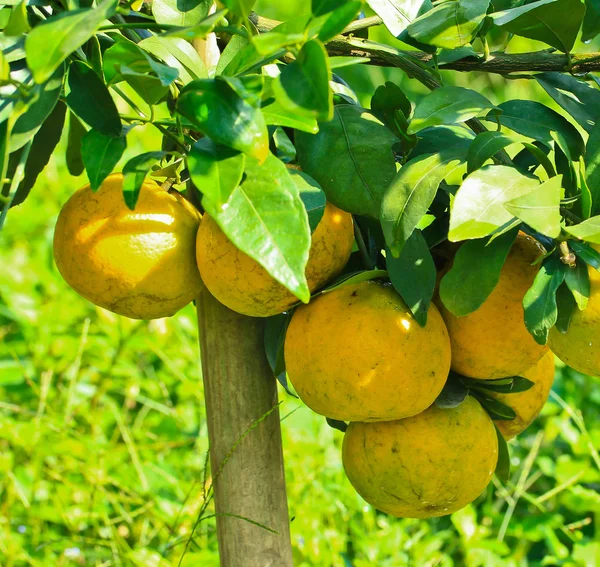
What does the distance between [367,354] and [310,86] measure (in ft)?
0.75

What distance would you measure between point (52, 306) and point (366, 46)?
4.32 ft

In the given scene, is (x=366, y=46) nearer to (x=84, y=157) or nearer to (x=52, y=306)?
(x=84, y=157)

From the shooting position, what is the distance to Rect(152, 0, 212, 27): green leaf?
0.57 meters

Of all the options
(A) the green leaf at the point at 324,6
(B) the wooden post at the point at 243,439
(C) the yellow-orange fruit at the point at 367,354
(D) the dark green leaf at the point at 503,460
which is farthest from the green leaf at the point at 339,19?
(D) the dark green leaf at the point at 503,460

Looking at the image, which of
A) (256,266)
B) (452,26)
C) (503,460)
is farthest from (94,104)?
(503,460)

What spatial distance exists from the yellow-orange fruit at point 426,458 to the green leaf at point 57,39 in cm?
39

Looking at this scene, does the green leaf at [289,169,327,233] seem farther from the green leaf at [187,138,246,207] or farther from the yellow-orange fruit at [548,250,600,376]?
the yellow-orange fruit at [548,250,600,376]

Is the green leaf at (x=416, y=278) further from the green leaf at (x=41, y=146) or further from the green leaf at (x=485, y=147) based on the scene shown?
the green leaf at (x=41, y=146)

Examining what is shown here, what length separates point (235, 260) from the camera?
21.0 inches

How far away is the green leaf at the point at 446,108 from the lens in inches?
19.2

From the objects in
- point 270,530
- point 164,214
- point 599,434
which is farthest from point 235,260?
point 599,434

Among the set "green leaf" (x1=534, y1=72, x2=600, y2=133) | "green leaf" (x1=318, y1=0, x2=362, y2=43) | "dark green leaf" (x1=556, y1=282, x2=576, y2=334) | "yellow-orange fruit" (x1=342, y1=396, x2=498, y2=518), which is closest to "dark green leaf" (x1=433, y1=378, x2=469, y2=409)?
"yellow-orange fruit" (x1=342, y1=396, x2=498, y2=518)

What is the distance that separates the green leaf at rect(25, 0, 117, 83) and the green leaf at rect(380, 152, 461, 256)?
196 millimetres

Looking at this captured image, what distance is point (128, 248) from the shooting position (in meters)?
0.56
